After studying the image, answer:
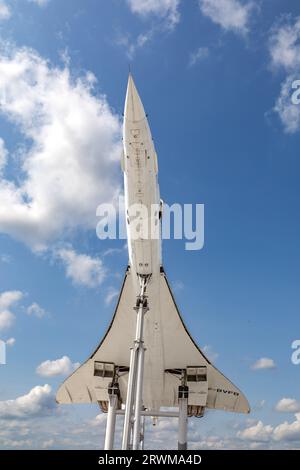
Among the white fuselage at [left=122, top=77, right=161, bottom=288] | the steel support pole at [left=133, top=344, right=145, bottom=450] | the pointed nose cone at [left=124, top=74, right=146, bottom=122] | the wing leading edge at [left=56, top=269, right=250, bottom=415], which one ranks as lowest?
the steel support pole at [left=133, top=344, right=145, bottom=450]

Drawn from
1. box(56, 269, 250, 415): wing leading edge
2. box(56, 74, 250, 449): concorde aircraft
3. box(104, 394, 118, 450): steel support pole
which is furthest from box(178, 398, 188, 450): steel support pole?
box(104, 394, 118, 450): steel support pole

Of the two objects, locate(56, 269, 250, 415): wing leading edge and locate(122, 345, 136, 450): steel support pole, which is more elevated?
locate(56, 269, 250, 415): wing leading edge

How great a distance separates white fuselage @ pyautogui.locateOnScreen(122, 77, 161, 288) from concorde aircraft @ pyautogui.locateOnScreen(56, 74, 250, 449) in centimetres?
3

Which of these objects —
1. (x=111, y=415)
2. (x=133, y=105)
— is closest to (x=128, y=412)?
(x=111, y=415)

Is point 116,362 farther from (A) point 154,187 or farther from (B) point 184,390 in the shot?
(A) point 154,187

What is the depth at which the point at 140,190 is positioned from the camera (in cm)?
1189

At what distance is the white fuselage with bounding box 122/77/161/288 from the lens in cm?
1070

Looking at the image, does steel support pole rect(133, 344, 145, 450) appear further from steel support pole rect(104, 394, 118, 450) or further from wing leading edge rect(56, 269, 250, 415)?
steel support pole rect(104, 394, 118, 450)

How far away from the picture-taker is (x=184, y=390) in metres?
17.1
